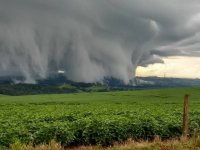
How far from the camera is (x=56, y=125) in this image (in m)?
18.5

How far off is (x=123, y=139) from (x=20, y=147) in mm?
7465

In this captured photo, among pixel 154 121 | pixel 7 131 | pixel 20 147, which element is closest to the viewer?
pixel 20 147

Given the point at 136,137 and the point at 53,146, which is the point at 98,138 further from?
the point at 53,146

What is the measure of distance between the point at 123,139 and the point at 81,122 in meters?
2.69

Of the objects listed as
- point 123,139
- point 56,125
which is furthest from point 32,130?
point 123,139

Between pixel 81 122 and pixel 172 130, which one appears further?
pixel 172 130

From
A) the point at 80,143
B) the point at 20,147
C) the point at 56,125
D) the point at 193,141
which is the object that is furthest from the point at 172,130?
the point at 20,147

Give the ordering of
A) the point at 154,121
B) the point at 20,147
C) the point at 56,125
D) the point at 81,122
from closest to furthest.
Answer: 1. the point at 20,147
2. the point at 56,125
3. the point at 81,122
4. the point at 154,121

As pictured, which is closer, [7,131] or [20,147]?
[20,147]

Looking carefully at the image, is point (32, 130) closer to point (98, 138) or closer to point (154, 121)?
point (98, 138)

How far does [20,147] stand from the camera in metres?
14.7

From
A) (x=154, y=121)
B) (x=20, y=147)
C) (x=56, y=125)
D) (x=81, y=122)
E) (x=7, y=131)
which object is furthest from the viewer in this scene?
(x=154, y=121)

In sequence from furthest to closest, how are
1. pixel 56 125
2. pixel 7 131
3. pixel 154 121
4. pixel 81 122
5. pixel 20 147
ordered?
pixel 154 121
pixel 81 122
pixel 56 125
pixel 7 131
pixel 20 147

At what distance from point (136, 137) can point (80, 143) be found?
3.67 m
